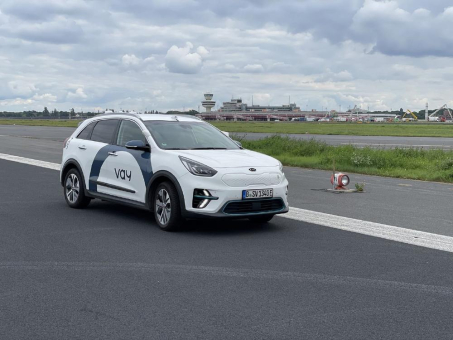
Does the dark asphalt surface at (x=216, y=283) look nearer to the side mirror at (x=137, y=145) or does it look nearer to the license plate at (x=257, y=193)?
the license plate at (x=257, y=193)

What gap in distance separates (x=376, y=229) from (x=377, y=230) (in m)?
0.09

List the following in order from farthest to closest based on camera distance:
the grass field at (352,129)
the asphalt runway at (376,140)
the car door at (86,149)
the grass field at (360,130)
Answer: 1. the grass field at (352,129)
2. the grass field at (360,130)
3. the asphalt runway at (376,140)
4. the car door at (86,149)

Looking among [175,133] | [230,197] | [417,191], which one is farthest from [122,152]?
[417,191]

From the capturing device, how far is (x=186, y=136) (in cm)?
966

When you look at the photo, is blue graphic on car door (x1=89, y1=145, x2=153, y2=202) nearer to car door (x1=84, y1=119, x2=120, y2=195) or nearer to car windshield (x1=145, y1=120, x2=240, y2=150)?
car door (x1=84, y1=119, x2=120, y2=195)

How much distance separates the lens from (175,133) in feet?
31.7

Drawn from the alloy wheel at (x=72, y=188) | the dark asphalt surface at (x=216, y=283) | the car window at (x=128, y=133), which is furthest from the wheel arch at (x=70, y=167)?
the dark asphalt surface at (x=216, y=283)

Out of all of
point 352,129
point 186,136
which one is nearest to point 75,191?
point 186,136

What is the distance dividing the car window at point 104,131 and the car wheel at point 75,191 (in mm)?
720

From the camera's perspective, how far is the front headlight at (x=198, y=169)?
842 centimetres

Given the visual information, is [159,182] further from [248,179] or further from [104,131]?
[104,131]

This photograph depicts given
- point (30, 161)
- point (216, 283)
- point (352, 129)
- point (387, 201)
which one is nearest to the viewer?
point (216, 283)

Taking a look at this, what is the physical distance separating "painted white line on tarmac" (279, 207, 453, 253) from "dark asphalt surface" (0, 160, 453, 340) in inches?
12.0

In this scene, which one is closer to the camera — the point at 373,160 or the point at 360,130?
the point at 373,160
